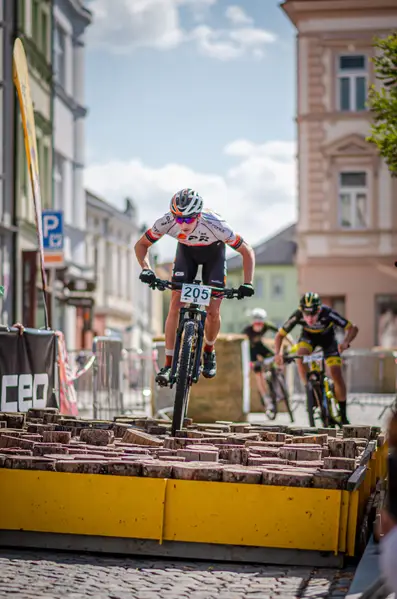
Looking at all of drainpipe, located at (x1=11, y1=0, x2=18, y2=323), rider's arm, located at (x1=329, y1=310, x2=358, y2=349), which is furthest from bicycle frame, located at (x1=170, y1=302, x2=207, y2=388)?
drainpipe, located at (x1=11, y1=0, x2=18, y2=323)

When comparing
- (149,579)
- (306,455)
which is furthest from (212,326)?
(149,579)

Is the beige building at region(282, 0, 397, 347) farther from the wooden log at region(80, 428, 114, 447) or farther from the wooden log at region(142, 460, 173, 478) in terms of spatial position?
the wooden log at region(142, 460, 173, 478)

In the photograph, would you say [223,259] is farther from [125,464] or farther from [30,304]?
[30,304]

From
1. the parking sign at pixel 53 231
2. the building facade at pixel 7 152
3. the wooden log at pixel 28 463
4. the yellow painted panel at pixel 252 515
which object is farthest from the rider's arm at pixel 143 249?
the building facade at pixel 7 152

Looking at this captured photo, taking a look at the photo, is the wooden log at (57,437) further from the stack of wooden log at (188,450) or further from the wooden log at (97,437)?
the wooden log at (97,437)

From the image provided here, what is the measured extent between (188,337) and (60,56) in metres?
30.3

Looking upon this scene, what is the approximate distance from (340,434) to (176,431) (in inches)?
65.6

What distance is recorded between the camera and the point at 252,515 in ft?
24.2

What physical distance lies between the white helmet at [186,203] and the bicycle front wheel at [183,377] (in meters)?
0.89

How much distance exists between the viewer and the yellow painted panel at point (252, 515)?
7.30 meters

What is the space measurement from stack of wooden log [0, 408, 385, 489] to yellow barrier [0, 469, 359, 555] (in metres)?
0.07

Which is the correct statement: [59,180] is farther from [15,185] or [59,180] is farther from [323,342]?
[323,342]

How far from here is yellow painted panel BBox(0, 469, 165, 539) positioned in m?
7.49

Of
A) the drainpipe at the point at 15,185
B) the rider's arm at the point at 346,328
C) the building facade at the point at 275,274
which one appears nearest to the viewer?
the rider's arm at the point at 346,328
